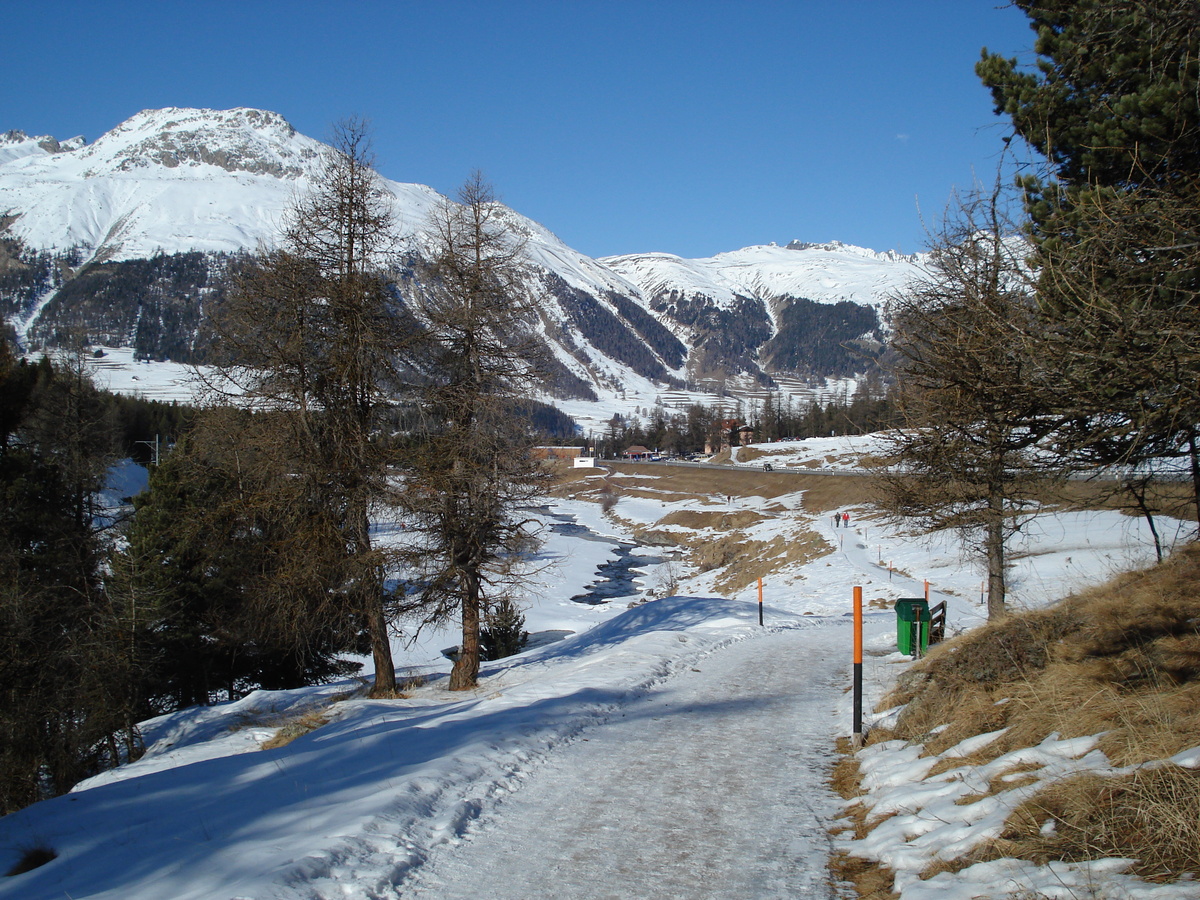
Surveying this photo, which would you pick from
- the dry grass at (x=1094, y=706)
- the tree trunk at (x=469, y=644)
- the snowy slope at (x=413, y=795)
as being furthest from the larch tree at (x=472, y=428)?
the dry grass at (x=1094, y=706)

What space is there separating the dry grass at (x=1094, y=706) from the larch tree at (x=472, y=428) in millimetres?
7471

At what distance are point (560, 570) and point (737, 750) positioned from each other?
40.0m

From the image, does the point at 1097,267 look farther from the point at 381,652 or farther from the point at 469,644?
the point at 381,652

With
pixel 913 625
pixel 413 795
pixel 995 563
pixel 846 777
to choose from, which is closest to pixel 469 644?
pixel 913 625

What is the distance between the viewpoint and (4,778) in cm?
1245

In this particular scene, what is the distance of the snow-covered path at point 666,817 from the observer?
171 inches

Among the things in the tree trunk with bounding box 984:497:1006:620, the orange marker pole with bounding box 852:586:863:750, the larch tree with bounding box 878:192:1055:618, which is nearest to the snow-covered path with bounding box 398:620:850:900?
the orange marker pole with bounding box 852:586:863:750

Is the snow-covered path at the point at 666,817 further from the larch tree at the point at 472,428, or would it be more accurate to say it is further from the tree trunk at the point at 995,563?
the tree trunk at the point at 995,563

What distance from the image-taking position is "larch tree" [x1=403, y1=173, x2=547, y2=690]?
1294 cm

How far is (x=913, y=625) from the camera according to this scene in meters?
12.0

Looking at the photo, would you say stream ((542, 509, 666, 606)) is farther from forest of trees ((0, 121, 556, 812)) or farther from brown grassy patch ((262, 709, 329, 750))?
brown grassy patch ((262, 709, 329, 750))

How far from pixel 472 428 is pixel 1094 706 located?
9.90 meters

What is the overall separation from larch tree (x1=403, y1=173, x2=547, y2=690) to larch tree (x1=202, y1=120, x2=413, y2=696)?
75 centimetres

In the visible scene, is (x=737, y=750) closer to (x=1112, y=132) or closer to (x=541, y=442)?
A: (x=1112, y=132)
